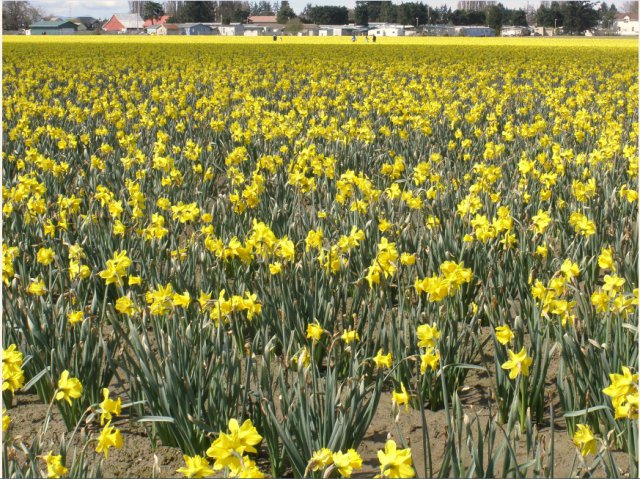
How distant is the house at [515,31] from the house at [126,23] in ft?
110

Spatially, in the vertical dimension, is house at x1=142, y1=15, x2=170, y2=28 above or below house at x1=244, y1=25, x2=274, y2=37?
above

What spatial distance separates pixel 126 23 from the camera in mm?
71188

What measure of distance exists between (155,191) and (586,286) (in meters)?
3.58

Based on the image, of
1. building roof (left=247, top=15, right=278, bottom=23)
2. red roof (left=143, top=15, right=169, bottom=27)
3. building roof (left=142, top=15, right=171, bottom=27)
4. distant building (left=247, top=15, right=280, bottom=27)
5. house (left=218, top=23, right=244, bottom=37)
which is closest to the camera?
building roof (left=247, top=15, right=278, bottom=23)

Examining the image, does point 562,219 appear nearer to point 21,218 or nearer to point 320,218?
point 320,218

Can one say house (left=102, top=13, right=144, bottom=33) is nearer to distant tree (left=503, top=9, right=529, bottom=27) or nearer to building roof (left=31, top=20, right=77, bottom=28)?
building roof (left=31, top=20, right=77, bottom=28)

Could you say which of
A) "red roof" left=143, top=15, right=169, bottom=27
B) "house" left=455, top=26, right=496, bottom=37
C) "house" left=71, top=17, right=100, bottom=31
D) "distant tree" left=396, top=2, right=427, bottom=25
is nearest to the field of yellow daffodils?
"distant tree" left=396, top=2, right=427, bottom=25

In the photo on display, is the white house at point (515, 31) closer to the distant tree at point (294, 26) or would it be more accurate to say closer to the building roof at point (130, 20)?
the distant tree at point (294, 26)

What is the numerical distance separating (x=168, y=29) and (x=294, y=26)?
45.8 ft

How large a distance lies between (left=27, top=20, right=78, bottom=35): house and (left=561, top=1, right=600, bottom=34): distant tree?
145ft

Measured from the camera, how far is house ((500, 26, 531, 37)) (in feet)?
235

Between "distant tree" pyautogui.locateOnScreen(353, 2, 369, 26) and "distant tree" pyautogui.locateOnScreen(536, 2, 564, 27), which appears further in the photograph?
"distant tree" pyautogui.locateOnScreen(536, 2, 564, 27)

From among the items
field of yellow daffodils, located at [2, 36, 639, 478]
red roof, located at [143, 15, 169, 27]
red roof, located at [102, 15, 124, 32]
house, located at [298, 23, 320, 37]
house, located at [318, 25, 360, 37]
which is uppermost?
red roof, located at [102, 15, 124, 32]

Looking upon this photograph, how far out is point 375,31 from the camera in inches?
2384
